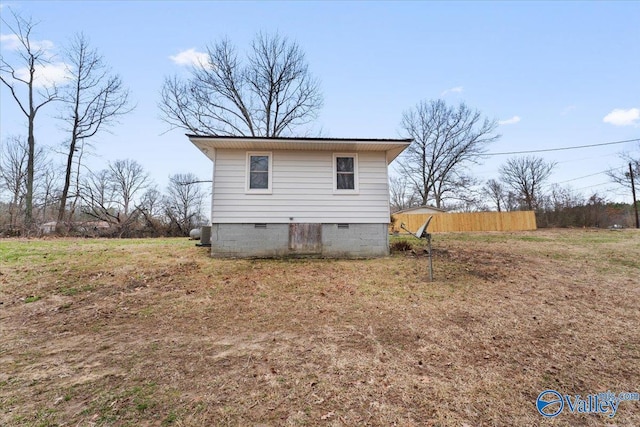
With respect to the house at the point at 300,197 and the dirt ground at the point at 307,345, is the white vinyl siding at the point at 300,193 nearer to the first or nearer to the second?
the house at the point at 300,197

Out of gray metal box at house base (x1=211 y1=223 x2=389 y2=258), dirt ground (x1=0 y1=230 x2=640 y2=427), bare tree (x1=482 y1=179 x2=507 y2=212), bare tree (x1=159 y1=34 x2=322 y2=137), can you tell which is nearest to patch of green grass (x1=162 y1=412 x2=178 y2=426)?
dirt ground (x1=0 y1=230 x2=640 y2=427)

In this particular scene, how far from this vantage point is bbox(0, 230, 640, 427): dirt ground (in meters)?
2.10

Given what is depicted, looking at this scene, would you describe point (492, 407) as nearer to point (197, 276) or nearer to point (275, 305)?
point (275, 305)

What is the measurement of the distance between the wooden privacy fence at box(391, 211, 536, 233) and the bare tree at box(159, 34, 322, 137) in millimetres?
11979

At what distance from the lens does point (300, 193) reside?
8.30 m

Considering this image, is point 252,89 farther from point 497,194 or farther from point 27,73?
point 497,194

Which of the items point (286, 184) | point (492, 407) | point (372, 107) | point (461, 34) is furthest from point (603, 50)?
point (492, 407)

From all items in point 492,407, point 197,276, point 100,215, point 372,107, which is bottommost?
point 492,407

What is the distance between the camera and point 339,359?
2873mm

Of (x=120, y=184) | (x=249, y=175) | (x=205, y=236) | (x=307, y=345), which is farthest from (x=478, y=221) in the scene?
(x=120, y=184)

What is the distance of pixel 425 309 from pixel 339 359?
7.01 ft
